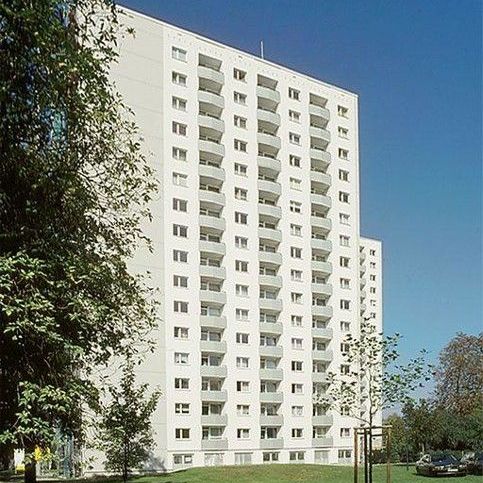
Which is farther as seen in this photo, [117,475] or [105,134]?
[117,475]

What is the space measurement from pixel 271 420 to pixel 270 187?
64.2ft

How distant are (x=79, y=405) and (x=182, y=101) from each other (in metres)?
55.0

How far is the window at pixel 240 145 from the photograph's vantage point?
71.0 meters

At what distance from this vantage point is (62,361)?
1349 cm

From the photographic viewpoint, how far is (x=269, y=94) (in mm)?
73688

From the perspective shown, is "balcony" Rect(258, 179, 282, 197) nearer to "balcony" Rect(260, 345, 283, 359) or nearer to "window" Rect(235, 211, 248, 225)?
"window" Rect(235, 211, 248, 225)

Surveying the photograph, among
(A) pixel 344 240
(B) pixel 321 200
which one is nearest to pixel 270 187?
(B) pixel 321 200

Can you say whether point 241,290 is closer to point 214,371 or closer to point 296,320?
point 296,320

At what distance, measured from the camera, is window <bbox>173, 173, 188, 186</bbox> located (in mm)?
66000

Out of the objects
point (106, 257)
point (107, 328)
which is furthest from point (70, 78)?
point (107, 328)

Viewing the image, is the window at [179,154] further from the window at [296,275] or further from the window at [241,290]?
the window at [296,275]

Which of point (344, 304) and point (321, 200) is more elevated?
point (321, 200)

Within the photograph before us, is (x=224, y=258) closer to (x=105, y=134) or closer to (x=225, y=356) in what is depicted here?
(x=225, y=356)

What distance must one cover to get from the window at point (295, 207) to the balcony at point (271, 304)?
326 inches
